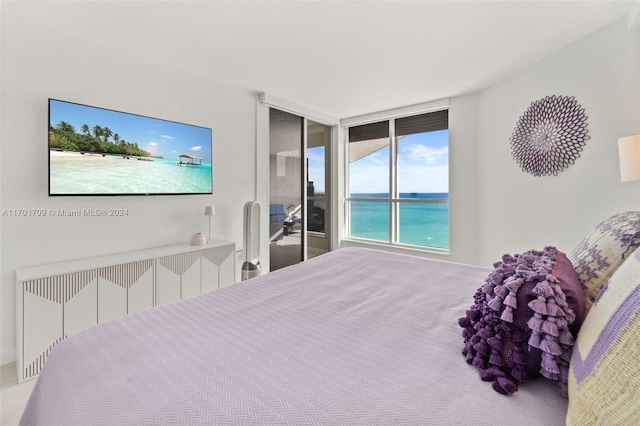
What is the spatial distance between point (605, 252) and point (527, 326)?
0.42m

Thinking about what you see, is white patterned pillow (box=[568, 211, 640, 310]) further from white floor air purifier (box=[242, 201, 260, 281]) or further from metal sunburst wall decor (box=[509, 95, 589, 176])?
white floor air purifier (box=[242, 201, 260, 281])

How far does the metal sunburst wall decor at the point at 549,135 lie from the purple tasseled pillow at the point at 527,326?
7.63 ft

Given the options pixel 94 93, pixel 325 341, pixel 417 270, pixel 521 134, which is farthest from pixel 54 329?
pixel 521 134

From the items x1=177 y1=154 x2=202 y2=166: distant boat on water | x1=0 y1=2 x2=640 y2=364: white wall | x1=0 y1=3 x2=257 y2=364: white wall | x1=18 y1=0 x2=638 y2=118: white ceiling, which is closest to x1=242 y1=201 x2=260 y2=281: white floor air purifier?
x1=0 y1=2 x2=640 y2=364: white wall

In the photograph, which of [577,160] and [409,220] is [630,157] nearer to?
[577,160]

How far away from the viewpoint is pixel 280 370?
0.83m

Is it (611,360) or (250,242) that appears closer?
(611,360)

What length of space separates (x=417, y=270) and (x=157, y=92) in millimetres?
2857

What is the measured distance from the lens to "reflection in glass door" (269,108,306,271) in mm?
4027

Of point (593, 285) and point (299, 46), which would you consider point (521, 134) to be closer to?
point (299, 46)

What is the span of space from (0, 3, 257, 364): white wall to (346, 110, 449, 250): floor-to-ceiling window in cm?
257

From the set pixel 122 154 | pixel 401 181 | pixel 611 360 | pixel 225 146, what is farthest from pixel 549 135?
pixel 122 154

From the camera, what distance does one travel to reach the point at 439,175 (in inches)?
171

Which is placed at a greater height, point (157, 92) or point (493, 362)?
point (157, 92)
